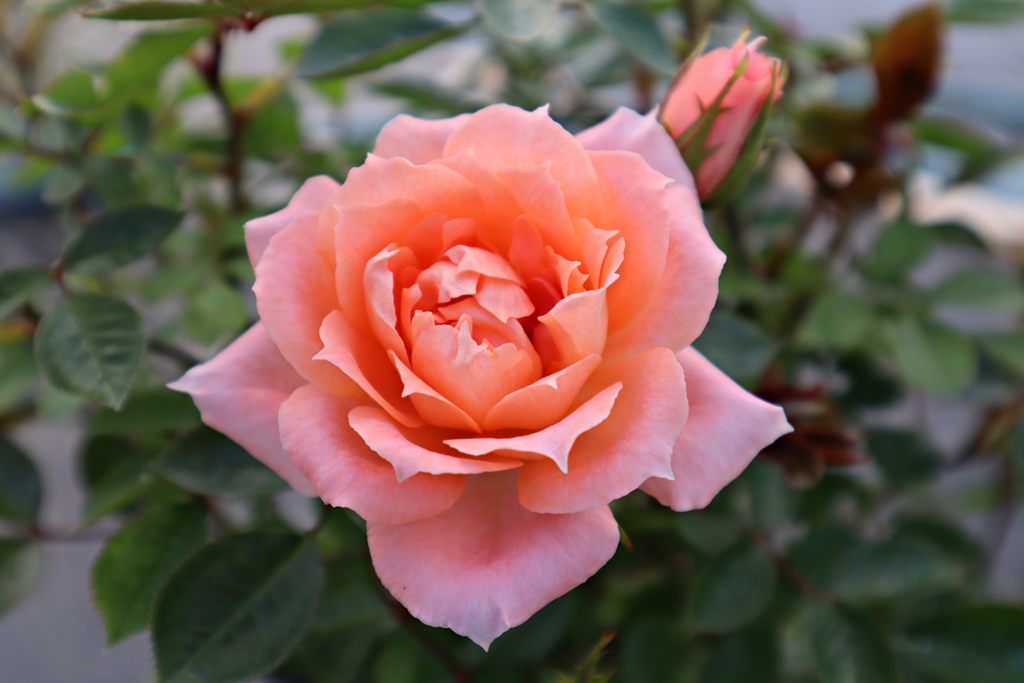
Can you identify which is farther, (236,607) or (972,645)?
(972,645)

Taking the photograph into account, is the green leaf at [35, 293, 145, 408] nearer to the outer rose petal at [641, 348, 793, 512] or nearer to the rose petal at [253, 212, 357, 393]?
the rose petal at [253, 212, 357, 393]

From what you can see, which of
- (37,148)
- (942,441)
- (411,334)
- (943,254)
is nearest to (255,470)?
(411,334)

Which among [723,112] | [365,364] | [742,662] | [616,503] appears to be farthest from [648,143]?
[742,662]

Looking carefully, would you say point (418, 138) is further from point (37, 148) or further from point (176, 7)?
point (37, 148)

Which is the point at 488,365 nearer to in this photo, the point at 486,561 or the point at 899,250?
the point at 486,561

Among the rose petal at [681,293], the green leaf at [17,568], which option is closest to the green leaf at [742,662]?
the rose petal at [681,293]
